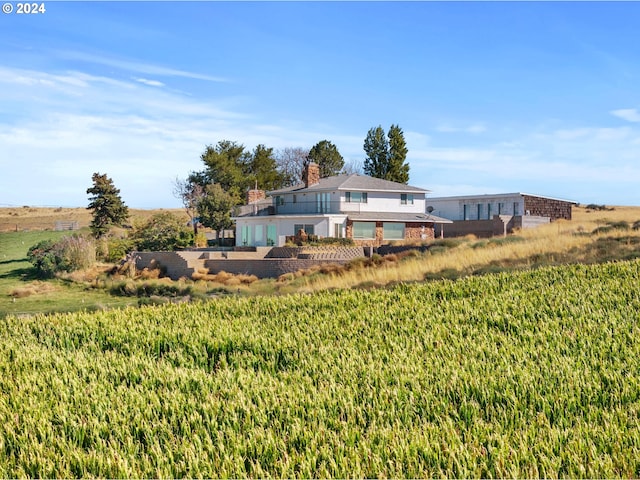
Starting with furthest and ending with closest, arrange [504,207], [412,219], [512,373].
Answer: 1. [504,207]
2. [412,219]
3. [512,373]

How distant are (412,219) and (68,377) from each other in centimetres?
4733

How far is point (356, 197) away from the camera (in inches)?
2184

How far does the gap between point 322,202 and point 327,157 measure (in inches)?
1240

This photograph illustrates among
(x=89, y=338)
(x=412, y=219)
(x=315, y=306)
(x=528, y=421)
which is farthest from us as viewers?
(x=412, y=219)

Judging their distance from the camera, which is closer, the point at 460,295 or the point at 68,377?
the point at 68,377

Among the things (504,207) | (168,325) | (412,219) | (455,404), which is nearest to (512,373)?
(455,404)

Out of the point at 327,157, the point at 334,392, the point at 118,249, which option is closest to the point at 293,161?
the point at 327,157

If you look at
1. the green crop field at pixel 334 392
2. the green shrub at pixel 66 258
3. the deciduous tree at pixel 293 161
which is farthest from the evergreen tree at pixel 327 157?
the green crop field at pixel 334 392

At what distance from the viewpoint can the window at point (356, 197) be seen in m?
55.0

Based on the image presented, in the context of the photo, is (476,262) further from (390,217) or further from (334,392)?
(390,217)

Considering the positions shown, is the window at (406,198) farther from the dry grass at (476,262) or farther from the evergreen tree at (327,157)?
the evergreen tree at (327,157)

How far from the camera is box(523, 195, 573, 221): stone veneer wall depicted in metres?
62.3

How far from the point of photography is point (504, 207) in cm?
6275

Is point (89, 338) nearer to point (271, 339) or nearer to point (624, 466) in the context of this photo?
point (271, 339)
